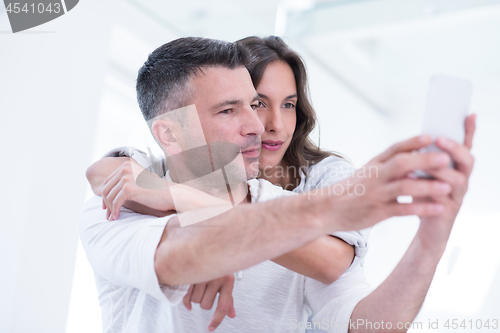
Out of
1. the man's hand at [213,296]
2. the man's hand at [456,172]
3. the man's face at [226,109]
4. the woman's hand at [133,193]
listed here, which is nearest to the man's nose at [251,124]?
the man's face at [226,109]

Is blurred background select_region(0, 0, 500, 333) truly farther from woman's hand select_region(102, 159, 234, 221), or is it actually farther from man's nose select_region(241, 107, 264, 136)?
woman's hand select_region(102, 159, 234, 221)

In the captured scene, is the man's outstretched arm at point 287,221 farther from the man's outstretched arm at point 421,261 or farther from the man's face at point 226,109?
the man's face at point 226,109

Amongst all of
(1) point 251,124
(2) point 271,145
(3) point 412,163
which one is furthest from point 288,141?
(3) point 412,163

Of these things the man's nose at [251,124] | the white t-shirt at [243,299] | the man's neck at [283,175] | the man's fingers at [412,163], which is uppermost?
the man's fingers at [412,163]

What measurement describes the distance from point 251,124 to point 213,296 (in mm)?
540

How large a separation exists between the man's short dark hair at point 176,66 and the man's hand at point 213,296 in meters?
0.59

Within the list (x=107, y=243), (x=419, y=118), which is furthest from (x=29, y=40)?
(x=419, y=118)

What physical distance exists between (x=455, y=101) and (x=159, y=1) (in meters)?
2.23

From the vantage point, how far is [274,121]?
146 centimetres

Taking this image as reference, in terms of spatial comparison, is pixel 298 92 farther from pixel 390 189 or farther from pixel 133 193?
pixel 390 189

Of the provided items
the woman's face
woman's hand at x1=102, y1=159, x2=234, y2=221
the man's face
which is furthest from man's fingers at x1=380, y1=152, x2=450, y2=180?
the woman's face

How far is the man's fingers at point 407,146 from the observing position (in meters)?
0.48

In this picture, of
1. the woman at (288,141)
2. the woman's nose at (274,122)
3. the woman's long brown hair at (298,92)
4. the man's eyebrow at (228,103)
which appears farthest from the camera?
the woman's long brown hair at (298,92)

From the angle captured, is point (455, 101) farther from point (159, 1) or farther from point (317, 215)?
point (159, 1)
